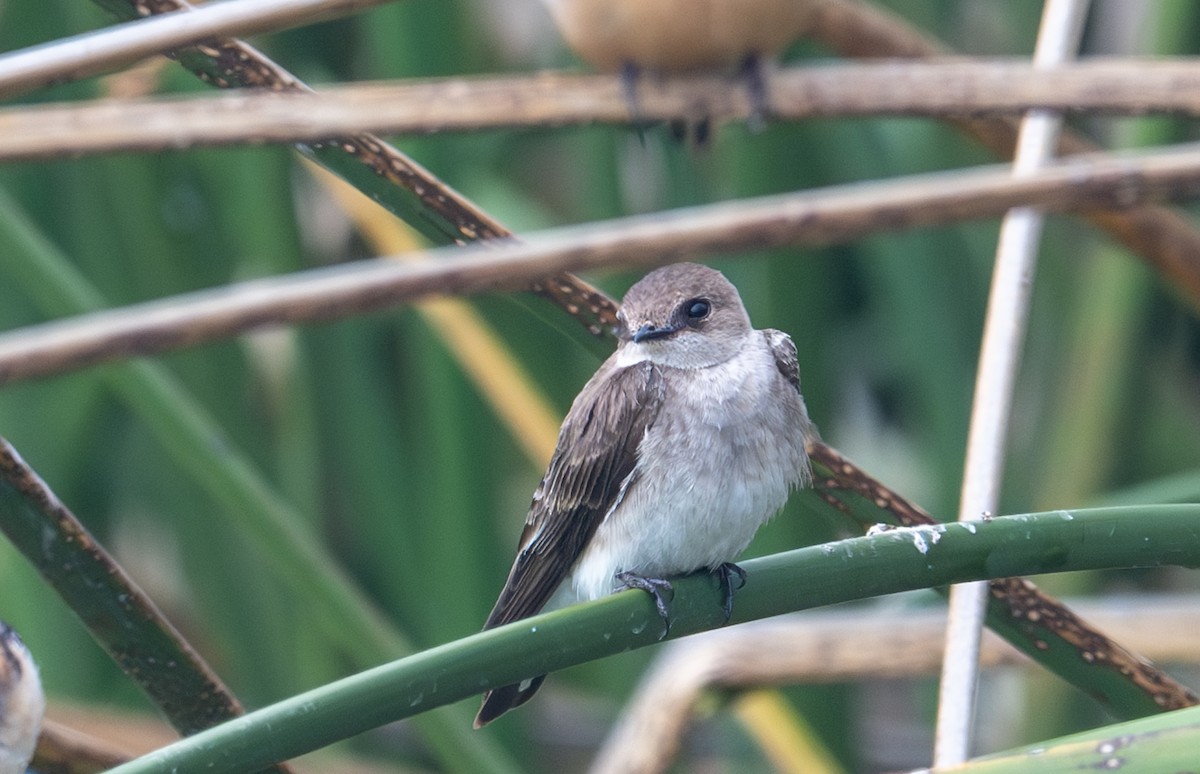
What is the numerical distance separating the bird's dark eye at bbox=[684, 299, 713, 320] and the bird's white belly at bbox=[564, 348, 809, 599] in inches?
3.5

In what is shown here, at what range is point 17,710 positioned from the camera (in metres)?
1.02

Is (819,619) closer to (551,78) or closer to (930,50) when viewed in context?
(930,50)

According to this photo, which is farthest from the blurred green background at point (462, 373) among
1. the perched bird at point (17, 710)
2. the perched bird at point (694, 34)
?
the perched bird at point (17, 710)

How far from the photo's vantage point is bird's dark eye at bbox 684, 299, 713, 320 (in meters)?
1.61

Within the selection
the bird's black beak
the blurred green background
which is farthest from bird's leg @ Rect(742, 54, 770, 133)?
the blurred green background

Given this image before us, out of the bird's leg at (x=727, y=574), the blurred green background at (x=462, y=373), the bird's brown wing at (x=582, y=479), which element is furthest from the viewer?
the blurred green background at (x=462, y=373)

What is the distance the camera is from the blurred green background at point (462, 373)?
231cm

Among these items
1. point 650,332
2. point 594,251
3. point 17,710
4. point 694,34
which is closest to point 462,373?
point 694,34

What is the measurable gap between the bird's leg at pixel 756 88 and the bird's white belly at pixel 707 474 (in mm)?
273

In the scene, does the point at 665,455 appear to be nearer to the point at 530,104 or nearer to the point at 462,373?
the point at 530,104

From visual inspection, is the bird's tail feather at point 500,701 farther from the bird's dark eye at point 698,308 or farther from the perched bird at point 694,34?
the perched bird at point 694,34

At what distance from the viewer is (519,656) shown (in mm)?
808

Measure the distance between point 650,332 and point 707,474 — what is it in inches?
7.1

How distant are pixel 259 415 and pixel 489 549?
75 centimetres
